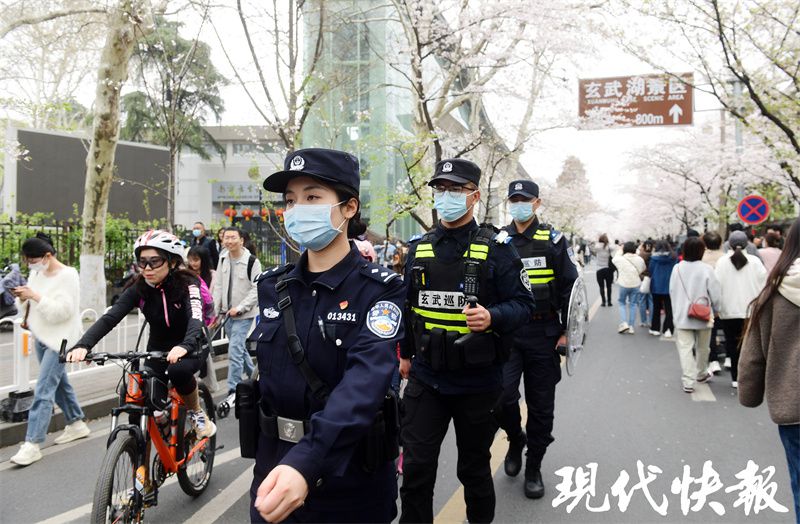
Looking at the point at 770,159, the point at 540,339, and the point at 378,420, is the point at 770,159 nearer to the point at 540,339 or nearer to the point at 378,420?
the point at 540,339

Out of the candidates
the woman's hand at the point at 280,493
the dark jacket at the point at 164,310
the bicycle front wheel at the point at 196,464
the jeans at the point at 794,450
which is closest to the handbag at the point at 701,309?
the jeans at the point at 794,450

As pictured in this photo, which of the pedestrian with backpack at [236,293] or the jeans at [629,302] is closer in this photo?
the pedestrian with backpack at [236,293]

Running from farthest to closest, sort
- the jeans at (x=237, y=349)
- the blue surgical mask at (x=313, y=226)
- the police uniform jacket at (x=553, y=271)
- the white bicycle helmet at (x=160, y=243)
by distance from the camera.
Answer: the jeans at (x=237, y=349) < the police uniform jacket at (x=553, y=271) < the white bicycle helmet at (x=160, y=243) < the blue surgical mask at (x=313, y=226)

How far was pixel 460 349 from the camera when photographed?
320cm

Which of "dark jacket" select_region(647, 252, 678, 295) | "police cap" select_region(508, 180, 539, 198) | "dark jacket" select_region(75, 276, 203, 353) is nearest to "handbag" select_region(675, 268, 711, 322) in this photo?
"dark jacket" select_region(647, 252, 678, 295)

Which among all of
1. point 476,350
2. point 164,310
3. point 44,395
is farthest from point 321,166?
point 44,395

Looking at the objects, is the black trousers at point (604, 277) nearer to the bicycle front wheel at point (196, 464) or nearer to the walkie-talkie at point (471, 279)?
the bicycle front wheel at point (196, 464)

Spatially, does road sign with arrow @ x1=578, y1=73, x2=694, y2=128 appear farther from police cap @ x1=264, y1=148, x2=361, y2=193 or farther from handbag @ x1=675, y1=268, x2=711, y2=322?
police cap @ x1=264, y1=148, x2=361, y2=193

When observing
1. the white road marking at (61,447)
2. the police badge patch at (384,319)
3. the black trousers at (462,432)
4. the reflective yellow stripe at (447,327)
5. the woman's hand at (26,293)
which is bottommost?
the white road marking at (61,447)

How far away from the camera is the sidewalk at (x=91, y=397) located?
5.45 metres

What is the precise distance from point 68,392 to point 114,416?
2.38m

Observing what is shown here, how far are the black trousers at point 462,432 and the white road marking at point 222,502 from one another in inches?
57.3

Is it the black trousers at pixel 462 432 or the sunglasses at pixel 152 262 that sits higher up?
the sunglasses at pixel 152 262

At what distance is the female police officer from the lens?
1.86 metres
